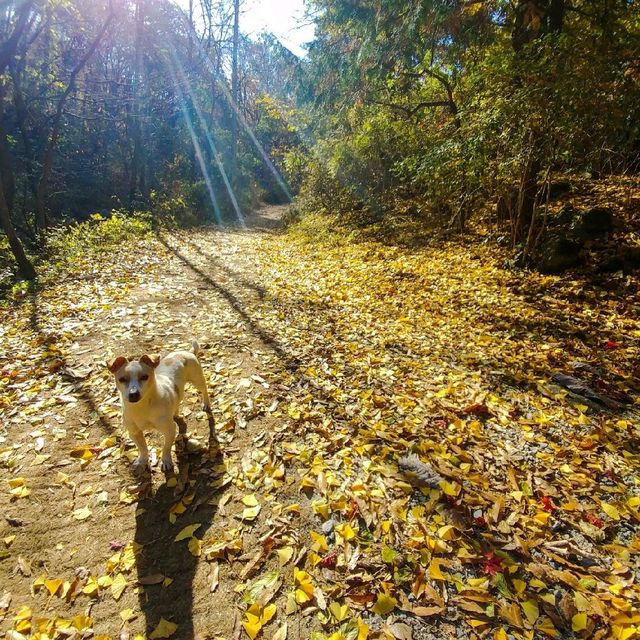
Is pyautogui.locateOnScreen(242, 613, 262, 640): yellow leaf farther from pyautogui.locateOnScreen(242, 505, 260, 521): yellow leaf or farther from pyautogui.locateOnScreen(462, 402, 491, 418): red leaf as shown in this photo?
pyautogui.locateOnScreen(462, 402, 491, 418): red leaf

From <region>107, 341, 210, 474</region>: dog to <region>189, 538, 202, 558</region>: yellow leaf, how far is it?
0.81m

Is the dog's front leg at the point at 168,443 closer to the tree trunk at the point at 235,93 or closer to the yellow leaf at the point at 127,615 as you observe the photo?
the yellow leaf at the point at 127,615

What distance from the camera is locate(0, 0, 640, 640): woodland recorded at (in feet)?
8.26

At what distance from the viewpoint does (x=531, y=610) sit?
2.33m

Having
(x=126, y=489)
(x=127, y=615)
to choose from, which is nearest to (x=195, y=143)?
(x=126, y=489)

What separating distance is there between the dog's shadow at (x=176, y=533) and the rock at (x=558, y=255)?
7147 millimetres

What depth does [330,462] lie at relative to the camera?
3.57 m

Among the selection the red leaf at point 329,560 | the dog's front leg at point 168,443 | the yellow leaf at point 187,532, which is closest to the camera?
the red leaf at point 329,560

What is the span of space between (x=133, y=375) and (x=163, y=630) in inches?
68.7

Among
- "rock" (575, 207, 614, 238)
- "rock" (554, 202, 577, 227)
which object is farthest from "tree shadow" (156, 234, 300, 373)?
"rock" (554, 202, 577, 227)

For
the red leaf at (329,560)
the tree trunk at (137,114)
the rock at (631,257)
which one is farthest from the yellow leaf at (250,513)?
the tree trunk at (137,114)

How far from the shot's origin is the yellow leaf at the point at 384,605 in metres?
2.37

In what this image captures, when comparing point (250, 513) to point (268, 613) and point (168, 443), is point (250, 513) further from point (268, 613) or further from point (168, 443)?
point (168, 443)

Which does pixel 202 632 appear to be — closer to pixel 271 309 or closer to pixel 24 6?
pixel 271 309
